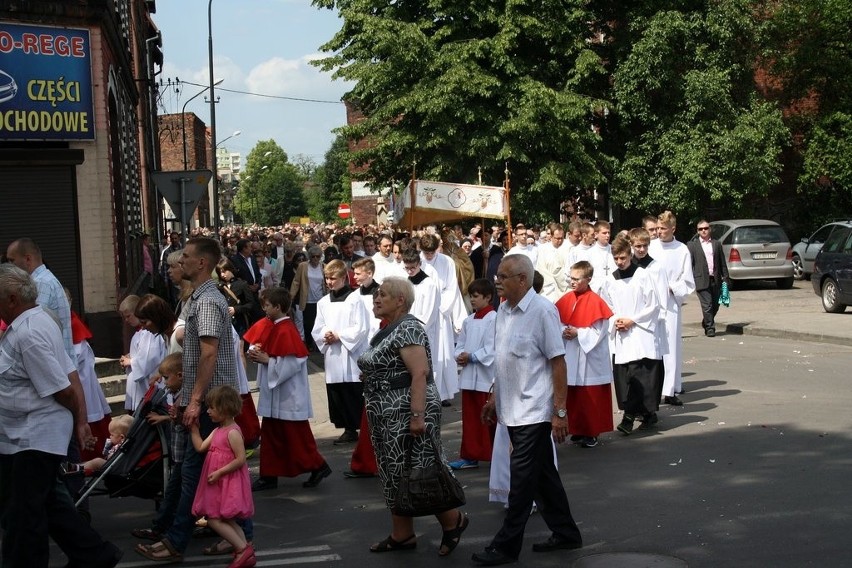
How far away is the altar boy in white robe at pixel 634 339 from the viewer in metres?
10.8

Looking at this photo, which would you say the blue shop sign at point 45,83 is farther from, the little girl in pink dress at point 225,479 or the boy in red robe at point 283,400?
the little girl in pink dress at point 225,479

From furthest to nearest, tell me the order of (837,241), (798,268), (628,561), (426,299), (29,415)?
(798,268)
(837,241)
(426,299)
(628,561)
(29,415)

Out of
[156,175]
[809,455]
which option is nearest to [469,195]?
[156,175]

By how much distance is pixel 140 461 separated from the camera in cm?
748

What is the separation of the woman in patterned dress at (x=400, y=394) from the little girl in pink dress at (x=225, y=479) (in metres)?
0.82

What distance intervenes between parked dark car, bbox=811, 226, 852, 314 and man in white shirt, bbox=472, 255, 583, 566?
14.7 m

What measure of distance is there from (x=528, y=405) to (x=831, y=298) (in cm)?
1568

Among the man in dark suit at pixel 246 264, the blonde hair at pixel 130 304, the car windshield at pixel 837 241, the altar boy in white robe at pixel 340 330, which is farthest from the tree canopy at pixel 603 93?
the blonde hair at pixel 130 304

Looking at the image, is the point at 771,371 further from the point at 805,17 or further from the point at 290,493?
the point at 805,17

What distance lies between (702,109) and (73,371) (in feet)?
92.3

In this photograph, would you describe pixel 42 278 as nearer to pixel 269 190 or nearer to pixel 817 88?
pixel 817 88

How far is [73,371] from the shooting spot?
6523 millimetres

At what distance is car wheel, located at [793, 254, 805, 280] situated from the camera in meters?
29.5

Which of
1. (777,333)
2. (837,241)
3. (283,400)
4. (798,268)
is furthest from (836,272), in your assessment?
(283,400)
